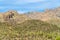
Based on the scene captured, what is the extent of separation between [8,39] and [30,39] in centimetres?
555

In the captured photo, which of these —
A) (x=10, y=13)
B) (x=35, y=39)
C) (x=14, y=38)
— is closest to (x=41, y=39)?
(x=35, y=39)

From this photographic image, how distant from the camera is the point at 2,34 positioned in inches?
2736

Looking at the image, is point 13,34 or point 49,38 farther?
point 13,34

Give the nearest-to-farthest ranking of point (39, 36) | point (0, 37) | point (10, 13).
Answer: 1. point (0, 37)
2. point (39, 36)
3. point (10, 13)

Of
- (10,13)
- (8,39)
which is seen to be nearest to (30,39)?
(8,39)

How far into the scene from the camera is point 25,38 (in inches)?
2682

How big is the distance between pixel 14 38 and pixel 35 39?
5372mm

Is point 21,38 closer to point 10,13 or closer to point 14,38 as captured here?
point 14,38

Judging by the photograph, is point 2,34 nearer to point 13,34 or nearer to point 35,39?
point 13,34

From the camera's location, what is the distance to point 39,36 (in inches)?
2758

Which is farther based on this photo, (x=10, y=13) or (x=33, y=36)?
(x=10, y=13)

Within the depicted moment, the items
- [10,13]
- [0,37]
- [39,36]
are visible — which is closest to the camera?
[0,37]

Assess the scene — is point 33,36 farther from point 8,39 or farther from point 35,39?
point 8,39

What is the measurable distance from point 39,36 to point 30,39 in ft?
11.5
